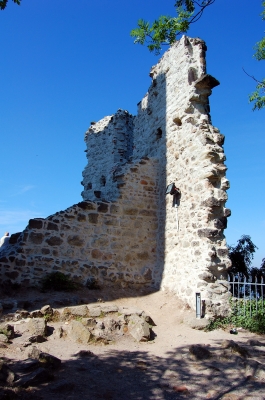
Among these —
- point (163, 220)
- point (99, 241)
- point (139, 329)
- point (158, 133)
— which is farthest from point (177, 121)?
point (139, 329)

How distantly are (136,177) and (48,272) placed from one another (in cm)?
355

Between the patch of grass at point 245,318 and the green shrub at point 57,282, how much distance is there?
3306mm

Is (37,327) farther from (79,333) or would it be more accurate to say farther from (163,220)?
(163,220)

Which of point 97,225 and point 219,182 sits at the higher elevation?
point 219,182

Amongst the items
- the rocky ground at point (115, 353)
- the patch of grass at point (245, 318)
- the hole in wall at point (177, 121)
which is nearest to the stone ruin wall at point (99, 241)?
the rocky ground at point (115, 353)

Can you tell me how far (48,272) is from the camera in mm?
7992

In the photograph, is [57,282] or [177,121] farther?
[177,121]

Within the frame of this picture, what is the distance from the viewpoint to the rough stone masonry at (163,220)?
24.2 ft

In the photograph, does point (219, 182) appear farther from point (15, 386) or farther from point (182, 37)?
point (15, 386)

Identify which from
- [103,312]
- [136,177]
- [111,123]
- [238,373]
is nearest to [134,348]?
[103,312]

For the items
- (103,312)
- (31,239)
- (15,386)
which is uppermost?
(31,239)

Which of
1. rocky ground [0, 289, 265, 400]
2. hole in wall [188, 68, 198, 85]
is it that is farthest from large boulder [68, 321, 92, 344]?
hole in wall [188, 68, 198, 85]

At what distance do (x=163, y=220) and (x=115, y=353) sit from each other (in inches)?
181

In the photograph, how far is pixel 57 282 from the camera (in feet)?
25.8
